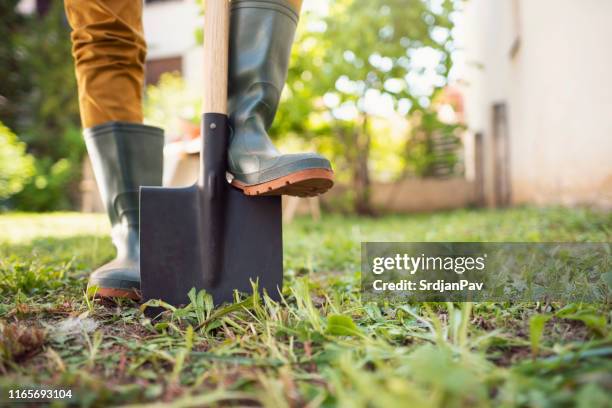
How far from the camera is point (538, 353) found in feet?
2.24

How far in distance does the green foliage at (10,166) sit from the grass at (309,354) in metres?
5.71

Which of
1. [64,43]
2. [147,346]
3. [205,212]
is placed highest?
[64,43]

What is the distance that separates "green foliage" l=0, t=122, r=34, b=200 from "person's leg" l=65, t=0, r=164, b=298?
18.0 feet

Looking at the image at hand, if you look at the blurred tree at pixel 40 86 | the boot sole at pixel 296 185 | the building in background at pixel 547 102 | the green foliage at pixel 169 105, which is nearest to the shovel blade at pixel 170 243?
the boot sole at pixel 296 185

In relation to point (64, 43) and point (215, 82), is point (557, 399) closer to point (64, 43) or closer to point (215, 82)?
point (215, 82)

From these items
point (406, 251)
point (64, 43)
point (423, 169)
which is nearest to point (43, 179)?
point (64, 43)

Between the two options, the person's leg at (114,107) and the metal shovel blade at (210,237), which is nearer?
the metal shovel blade at (210,237)

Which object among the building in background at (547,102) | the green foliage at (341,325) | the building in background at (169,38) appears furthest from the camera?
the building in background at (169,38)

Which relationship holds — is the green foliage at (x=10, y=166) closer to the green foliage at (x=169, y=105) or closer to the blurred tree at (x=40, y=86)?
the blurred tree at (x=40, y=86)

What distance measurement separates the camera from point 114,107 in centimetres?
132

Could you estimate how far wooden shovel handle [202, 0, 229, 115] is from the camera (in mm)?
1109

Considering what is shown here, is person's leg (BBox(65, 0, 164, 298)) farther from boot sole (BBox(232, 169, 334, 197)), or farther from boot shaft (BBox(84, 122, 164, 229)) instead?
boot sole (BBox(232, 169, 334, 197))

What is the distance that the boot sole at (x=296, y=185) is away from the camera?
0.98 metres

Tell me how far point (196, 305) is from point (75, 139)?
7.36 m
